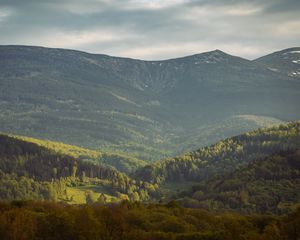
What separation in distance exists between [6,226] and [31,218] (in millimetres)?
8546

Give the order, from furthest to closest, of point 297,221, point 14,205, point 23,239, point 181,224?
1. point 14,205
2. point 181,224
3. point 297,221
4. point 23,239

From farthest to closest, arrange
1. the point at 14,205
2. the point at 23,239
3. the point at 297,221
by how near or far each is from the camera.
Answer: the point at 14,205 < the point at 297,221 < the point at 23,239

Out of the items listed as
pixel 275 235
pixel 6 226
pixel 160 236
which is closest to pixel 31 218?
pixel 6 226

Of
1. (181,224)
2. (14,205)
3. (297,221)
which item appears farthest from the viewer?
(14,205)

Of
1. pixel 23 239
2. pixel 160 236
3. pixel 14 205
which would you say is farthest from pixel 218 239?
pixel 14 205

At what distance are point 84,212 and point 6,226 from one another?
19.6m

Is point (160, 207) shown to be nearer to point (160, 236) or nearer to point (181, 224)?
point (181, 224)

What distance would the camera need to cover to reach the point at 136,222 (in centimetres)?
16212

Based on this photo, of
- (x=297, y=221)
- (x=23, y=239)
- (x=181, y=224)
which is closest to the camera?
(x=23, y=239)

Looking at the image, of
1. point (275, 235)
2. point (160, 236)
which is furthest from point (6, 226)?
point (275, 235)

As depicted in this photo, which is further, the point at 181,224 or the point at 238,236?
the point at 181,224

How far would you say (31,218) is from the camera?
14162 centimetres

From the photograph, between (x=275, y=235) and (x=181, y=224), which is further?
(x=181, y=224)

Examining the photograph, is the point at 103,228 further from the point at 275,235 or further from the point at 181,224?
the point at 275,235
